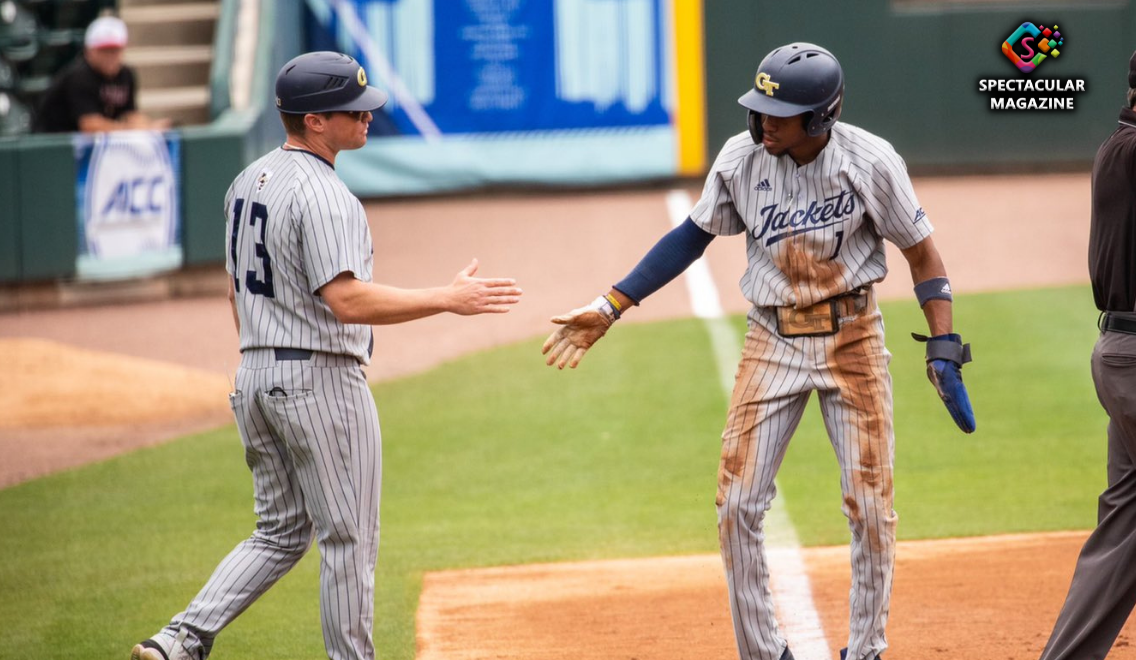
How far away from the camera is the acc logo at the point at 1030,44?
49.7 ft

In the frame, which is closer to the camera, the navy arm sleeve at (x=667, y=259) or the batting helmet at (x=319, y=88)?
the batting helmet at (x=319, y=88)

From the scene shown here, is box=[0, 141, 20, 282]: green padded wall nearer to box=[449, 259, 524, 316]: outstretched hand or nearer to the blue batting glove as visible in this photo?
box=[449, 259, 524, 316]: outstretched hand

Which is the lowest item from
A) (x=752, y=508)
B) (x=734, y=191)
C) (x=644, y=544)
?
(x=644, y=544)

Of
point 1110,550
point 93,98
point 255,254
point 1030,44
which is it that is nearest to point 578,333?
point 255,254

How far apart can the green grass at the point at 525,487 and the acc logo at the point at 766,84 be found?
92.0 inches

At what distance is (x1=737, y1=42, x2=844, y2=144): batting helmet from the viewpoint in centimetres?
419

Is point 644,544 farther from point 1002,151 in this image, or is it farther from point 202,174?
point 1002,151

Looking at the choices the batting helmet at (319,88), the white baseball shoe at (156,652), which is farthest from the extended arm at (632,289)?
the white baseball shoe at (156,652)

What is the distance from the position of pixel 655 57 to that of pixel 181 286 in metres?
6.66

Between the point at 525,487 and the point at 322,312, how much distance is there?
348cm

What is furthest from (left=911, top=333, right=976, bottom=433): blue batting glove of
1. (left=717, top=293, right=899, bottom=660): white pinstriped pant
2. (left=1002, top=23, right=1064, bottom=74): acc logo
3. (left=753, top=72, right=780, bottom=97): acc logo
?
(left=1002, top=23, right=1064, bottom=74): acc logo

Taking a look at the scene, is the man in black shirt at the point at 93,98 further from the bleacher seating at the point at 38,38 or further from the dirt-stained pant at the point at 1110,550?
the dirt-stained pant at the point at 1110,550

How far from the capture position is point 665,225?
14258 mm

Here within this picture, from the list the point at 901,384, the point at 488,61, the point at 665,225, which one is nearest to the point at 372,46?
the point at 488,61
